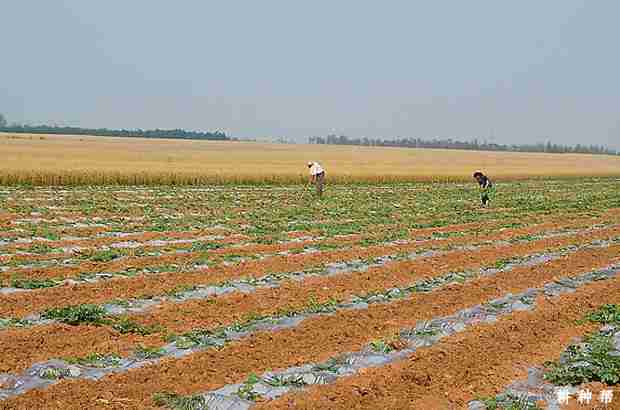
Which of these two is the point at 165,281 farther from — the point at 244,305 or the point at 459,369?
the point at 459,369

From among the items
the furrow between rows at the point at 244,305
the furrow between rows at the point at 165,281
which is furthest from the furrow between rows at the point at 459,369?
the furrow between rows at the point at 165,281

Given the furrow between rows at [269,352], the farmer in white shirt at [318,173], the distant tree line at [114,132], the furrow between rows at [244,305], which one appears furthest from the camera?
the distant tree line at [114,132]

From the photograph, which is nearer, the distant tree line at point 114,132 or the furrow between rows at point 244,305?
the furrow between rows at point 244,305

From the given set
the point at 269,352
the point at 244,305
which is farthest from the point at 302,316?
the point at 269,352

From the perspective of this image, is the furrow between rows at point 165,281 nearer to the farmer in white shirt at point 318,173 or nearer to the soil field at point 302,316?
the soil field at point 302,316

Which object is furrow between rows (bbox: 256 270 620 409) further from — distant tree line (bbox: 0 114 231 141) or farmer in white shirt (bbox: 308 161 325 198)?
distant tree line (bbox: 0 114 231 141)

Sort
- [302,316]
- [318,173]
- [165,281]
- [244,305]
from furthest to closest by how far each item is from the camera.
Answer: [318,173]
[165,281]
[244,305]
[302,316]

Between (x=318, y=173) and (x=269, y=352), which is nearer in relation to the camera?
(x=269, y=352)

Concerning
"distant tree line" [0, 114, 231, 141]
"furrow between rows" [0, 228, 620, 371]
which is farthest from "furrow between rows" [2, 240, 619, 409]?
"distant tree line" [0, 114, 231, 141]

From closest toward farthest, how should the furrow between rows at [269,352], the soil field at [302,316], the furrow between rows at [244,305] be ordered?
the furrow between rows at [269,352] → the soil field at [302,316] → the furrow between rows at [244,305]

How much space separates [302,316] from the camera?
8914 mm

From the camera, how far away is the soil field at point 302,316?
625 centimetres

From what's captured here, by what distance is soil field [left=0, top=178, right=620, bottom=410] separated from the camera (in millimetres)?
6250

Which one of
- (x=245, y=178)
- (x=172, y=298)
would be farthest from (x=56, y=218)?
(x=245, y=178)
